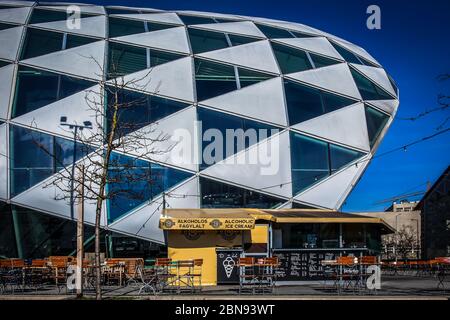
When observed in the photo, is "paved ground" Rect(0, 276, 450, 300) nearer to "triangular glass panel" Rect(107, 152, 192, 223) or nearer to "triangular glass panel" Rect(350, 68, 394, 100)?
"triangular glass panel" Rect(107, 152, 192, 223)

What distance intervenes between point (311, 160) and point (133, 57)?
8083 millimetres

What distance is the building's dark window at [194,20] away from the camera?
84.0ft

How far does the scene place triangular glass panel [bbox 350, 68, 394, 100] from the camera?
23.7 meters

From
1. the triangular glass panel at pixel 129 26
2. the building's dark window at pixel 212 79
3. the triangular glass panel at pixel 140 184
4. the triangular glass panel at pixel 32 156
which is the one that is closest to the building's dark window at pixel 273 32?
the building's dark window at pixel 212 79

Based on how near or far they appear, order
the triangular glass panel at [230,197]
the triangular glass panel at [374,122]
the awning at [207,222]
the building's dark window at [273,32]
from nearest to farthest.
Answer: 1. the awning at [207,222]
2. the triangular glass panel at [230,197]
3. the triangular glass panel at [374,122]
4. the building's dark window at [273,32]

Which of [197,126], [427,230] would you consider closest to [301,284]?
[197,126]

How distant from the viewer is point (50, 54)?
71.2 ft

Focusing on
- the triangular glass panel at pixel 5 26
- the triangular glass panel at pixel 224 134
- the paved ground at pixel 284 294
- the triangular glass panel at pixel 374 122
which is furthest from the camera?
the triangular glass panel at pixel 5 26

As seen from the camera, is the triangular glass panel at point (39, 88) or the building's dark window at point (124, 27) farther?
the building's dark window at point (124, 27)

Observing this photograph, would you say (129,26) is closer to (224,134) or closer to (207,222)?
(224,134)

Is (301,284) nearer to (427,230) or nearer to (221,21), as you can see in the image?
(221,21)

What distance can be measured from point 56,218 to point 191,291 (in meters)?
6.73

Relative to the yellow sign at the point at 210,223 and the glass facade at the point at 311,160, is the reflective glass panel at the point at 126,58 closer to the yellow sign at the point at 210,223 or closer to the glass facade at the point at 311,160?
the glass facade at the point at 311,160

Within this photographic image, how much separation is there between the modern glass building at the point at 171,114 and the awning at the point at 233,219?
5.85 ft
